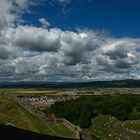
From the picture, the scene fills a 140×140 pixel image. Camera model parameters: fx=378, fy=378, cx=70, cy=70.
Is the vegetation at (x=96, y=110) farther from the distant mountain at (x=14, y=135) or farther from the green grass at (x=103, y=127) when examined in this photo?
the distant mountain at (x=14, y=135)

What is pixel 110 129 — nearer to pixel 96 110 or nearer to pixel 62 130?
pixel 96 110

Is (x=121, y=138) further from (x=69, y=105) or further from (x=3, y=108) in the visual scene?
(x=69, y=105)

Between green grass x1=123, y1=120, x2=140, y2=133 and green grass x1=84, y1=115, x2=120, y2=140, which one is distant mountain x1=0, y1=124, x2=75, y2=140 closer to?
green grass x1=84, y1=115, x2=120, y2=140

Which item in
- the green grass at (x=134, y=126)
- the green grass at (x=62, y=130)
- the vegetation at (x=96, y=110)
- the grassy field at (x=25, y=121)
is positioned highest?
the grassy field at (x=25, y=121)

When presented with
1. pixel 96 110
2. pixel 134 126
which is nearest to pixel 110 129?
pixel 134 126

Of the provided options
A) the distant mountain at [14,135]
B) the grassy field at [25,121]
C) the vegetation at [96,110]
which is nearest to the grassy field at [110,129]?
the vegetation at [96,110]

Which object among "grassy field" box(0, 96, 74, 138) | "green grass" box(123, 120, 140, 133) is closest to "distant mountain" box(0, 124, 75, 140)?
"grassy field" box(0, 96, 74, 138)

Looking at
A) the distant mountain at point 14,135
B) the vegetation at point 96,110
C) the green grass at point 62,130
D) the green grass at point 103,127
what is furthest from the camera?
the vegetation at point 96,110

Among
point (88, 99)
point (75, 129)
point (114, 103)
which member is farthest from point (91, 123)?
point (75, 129)
